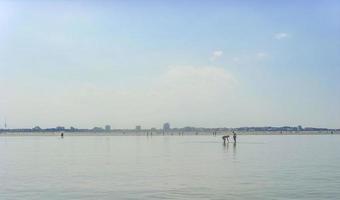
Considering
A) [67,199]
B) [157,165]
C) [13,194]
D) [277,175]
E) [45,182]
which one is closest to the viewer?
[67,199]

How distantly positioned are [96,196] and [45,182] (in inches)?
226

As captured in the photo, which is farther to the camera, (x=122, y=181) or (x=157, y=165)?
(x=157, y=165)

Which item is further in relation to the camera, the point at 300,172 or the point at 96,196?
the point at 300,172

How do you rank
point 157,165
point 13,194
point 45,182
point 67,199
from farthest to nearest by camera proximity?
point 157,165 → point 45,182 → point 13,194 → point 67,199

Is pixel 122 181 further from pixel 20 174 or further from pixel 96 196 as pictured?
pixel 20 174

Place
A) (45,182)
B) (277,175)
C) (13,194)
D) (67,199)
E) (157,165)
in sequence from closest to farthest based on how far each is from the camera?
(67,199) < (13,194) < (45,182) < (277,175) < (157,165)

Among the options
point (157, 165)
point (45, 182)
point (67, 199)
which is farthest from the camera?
point (157, 165)

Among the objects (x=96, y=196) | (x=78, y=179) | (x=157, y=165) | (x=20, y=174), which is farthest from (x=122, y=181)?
(x=157, y=165)

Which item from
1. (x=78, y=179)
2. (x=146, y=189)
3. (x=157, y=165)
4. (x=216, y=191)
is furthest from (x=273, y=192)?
(x=157, y=165)

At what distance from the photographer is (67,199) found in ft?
72.7

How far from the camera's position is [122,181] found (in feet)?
91.9

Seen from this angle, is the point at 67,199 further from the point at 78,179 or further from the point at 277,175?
the point at 277,175

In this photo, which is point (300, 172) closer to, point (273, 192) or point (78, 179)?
point (273, 192)

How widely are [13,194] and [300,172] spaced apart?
1698 centimetres
